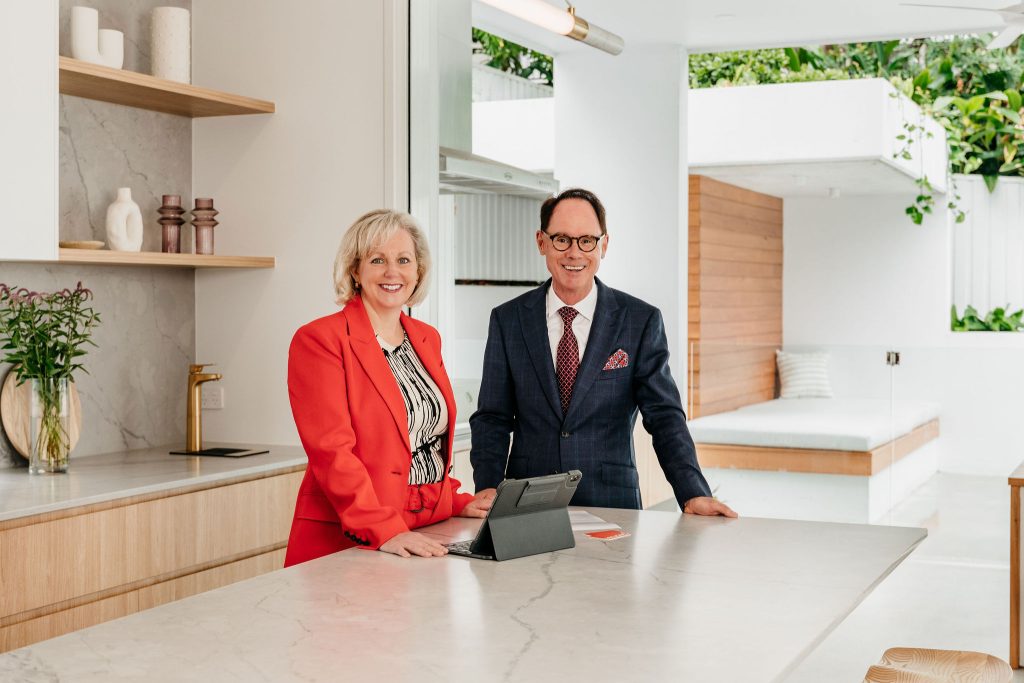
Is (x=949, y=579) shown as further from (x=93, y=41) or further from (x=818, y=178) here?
(x=93, y=41)

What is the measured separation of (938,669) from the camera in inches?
86.7

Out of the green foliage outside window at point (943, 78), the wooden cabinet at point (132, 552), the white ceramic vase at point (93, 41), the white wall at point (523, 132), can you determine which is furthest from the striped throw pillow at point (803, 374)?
the white ceramic vase at point (93, 41)

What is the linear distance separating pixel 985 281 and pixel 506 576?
8.91 meters

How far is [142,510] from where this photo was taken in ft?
10.1

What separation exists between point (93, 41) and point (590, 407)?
76.9 inches

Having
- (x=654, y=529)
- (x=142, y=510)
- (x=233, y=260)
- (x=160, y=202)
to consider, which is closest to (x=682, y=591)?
(x=654, y=529)

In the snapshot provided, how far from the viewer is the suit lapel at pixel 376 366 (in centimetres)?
238

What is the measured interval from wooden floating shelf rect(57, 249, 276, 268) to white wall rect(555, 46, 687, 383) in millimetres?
2754

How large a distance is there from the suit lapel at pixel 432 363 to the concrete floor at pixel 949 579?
2832mm

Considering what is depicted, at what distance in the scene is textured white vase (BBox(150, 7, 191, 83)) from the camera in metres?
3.78

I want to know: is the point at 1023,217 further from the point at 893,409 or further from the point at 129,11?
the point at 129,11

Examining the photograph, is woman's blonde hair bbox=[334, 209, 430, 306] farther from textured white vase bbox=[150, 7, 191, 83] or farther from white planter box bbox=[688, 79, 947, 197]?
white planter box bbox=[688, 79, 947, 197]

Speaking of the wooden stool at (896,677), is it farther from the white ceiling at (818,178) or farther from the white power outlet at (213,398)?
the white ceiling at (818,178)

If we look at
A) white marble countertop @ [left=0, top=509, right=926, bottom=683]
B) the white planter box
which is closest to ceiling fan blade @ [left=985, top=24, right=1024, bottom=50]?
the white planter box
